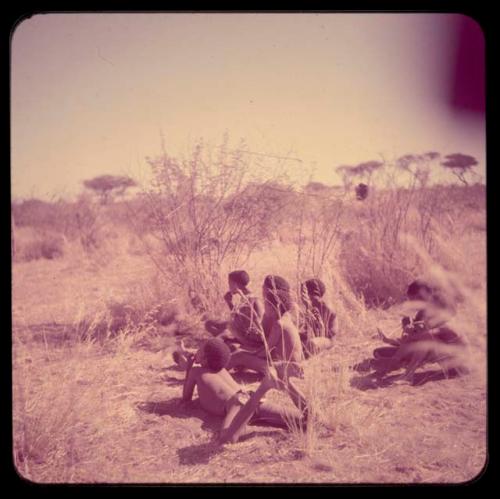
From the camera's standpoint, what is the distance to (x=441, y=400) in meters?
3.38

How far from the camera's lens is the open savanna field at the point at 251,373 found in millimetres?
2781

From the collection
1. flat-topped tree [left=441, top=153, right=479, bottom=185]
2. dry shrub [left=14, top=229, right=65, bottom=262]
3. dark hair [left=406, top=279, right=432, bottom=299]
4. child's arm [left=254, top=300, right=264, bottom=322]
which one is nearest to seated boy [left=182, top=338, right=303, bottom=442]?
child's arm [left=254, top=300, right=264, bottom=322]

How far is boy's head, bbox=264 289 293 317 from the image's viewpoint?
3693 millimetres

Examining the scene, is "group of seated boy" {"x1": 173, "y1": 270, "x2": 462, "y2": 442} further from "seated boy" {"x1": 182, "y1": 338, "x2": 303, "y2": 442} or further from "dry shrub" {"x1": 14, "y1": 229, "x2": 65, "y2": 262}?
"dry shrub" {"x1": 14, "y1": 229, "x2": 65, "y2": 262}

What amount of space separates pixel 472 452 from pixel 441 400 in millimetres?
566

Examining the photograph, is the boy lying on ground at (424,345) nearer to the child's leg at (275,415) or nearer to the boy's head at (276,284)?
the boy's head at (276,284)

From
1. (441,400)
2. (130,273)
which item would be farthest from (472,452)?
(130,273)

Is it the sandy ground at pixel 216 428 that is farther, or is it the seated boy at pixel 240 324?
the seated boy at pixel 240 324

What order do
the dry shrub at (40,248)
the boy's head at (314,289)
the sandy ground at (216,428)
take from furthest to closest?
the dry shrub at (40,248) < the boy's head at (314,289) < the sandy ground at (216,428)

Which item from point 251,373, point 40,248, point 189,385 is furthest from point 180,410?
point 40,248

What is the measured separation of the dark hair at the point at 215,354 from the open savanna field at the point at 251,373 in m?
0.35

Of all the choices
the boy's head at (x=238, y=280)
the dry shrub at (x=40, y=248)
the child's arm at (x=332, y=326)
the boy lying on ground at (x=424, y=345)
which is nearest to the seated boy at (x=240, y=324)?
the boy's head at (x=238, y=280)

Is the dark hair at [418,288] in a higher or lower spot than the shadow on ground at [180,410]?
higher

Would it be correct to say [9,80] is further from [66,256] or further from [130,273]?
[66,256]
